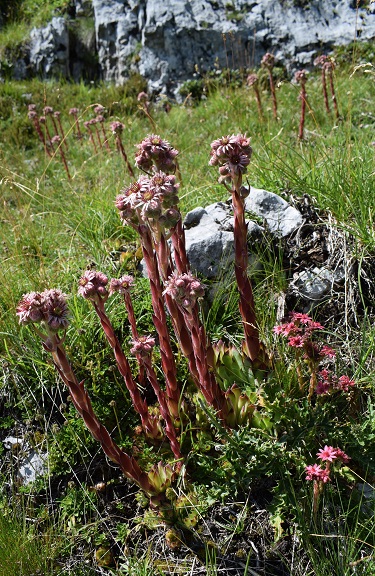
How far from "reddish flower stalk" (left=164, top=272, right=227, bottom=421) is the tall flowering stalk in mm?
269

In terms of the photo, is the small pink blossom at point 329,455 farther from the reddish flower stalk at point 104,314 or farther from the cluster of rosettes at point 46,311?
the cluster of rosettes at point 46,311

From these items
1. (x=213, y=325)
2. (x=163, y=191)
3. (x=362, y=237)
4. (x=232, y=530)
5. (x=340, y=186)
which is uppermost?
(x=163, y=191)

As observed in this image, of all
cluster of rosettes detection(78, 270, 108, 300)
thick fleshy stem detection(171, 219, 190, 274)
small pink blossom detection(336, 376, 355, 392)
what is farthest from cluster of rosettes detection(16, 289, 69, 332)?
small pink blossom detection(336, 376, 355, 392)

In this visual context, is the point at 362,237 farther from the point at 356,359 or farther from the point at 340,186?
the point at 356,359

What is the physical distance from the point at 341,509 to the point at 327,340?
1.02 meters

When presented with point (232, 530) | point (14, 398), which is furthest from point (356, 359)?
point (14, 398)

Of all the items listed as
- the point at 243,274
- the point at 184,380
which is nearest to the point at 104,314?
the point at 243,274

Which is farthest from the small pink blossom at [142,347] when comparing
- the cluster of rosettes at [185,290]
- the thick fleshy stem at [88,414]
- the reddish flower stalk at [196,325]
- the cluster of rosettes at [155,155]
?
the cluster of rosettes at [155,155]

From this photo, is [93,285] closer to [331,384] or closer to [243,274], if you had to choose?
[243,274]

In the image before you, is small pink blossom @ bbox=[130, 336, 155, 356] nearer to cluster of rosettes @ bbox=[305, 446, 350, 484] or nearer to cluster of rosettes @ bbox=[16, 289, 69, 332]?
cluster of rosettes @ bbox=[16, 289, 69, 332]

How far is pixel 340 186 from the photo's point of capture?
134 inches

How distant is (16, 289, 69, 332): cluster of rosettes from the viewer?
184 cm

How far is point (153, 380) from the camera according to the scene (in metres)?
2.36

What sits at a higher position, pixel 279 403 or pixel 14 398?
pixel 279 403
